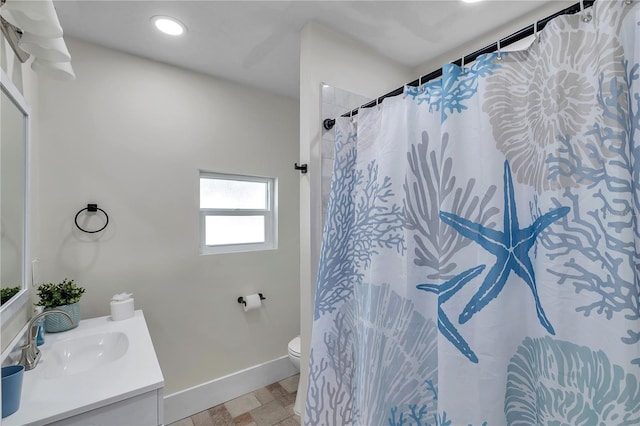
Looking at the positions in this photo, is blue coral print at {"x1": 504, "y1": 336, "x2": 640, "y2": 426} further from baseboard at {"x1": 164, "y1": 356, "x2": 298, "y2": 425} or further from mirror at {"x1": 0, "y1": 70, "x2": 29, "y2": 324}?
baseboard at {"x1": 164, "y1": 356, "x2": 298, "y2": 425}

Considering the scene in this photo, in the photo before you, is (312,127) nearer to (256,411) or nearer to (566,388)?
(566,388)

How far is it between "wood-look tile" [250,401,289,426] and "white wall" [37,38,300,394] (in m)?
0.35

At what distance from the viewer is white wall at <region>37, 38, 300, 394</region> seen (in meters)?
1.68

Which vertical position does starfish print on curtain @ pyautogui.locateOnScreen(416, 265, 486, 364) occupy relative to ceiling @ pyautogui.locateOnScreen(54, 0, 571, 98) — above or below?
below

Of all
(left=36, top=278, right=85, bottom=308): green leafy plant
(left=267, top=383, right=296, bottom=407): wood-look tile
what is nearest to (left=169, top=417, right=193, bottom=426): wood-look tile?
(left=267, top=383, right=296, bottom=407): wood-look tile

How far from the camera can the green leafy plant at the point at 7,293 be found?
100 cm

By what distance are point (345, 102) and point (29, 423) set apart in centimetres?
186

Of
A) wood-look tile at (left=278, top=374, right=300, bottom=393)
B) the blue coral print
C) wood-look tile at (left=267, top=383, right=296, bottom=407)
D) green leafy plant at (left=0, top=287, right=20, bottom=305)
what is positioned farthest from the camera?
wood-look tile at (left=278, top=374, right=300, bottom=393)

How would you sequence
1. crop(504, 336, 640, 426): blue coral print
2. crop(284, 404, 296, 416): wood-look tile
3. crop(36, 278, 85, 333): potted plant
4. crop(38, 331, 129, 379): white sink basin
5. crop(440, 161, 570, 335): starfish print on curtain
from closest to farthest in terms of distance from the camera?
crop(504, 336, 640, 426): blue coral print → crop(440, 161, 570, 335): starfish print on curtain → crop(38, 331, 129, 379): white sink basin → crop(36, 278, 85, 333): potted plant → crop(284, 404, 296, 416): wood-look tile

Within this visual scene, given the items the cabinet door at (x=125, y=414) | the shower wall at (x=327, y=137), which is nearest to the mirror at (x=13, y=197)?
the cabinet door at (x=125, y=414)

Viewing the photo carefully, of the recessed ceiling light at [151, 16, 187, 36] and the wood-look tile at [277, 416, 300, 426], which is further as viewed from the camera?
the wood-look tile at [277, 416, 300, 426]

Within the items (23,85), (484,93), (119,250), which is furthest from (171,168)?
(484,93)

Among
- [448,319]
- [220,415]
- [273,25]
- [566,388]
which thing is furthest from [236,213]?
Answer: [566,388]

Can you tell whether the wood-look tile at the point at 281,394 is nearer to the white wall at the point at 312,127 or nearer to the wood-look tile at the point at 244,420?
the wood-look tile at the point at 244,420
